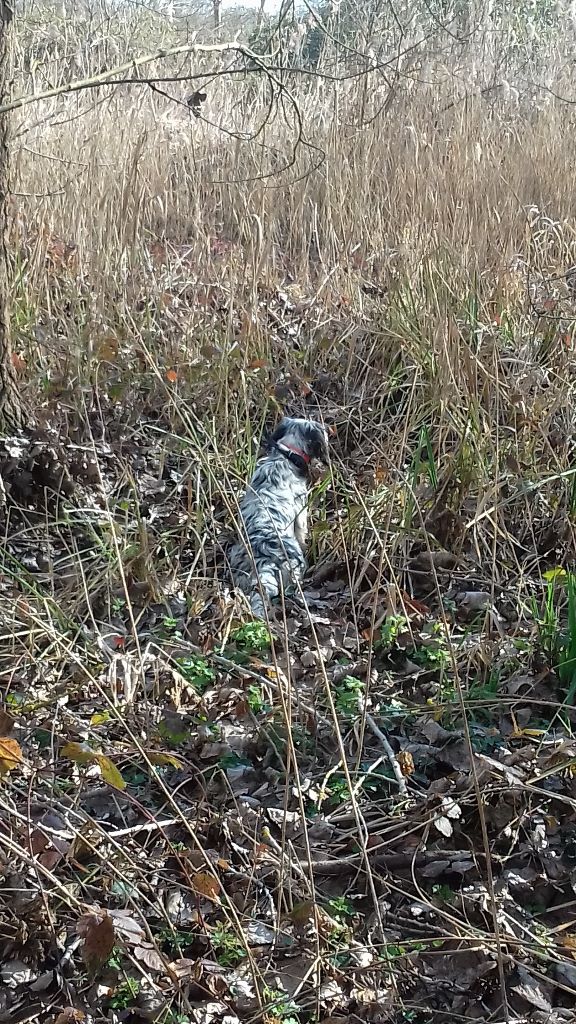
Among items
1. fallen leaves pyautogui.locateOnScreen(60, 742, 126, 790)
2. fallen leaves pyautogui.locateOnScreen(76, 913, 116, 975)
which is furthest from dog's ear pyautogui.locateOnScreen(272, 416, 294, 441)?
fallen leaves pyautogui.locateOnScreen(76, 913, 116, 975)

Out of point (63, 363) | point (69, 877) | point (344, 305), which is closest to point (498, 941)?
point (69, 877)

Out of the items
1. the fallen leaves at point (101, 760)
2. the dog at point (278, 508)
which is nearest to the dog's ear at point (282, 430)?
the dog at point (278, 508)

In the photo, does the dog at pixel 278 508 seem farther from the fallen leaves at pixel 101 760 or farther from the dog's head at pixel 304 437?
the fallen leaves at pixel 101 760

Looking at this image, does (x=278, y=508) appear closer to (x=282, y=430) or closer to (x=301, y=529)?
(x=301, y=529)

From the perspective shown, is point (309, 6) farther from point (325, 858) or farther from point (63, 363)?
point (325, 858)

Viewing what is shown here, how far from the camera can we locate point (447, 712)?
237 centimetres

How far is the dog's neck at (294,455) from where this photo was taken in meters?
3.48

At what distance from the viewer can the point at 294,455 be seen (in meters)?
3.48

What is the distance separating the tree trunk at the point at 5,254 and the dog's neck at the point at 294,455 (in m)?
1.11

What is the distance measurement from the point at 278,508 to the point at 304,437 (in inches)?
15.1

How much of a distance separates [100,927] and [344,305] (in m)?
4.00

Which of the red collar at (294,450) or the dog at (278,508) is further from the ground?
the red collar at (294,450)

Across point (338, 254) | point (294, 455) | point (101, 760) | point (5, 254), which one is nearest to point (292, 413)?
point (294, 455)

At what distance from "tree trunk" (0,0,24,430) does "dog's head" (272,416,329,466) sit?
3.64 ft
